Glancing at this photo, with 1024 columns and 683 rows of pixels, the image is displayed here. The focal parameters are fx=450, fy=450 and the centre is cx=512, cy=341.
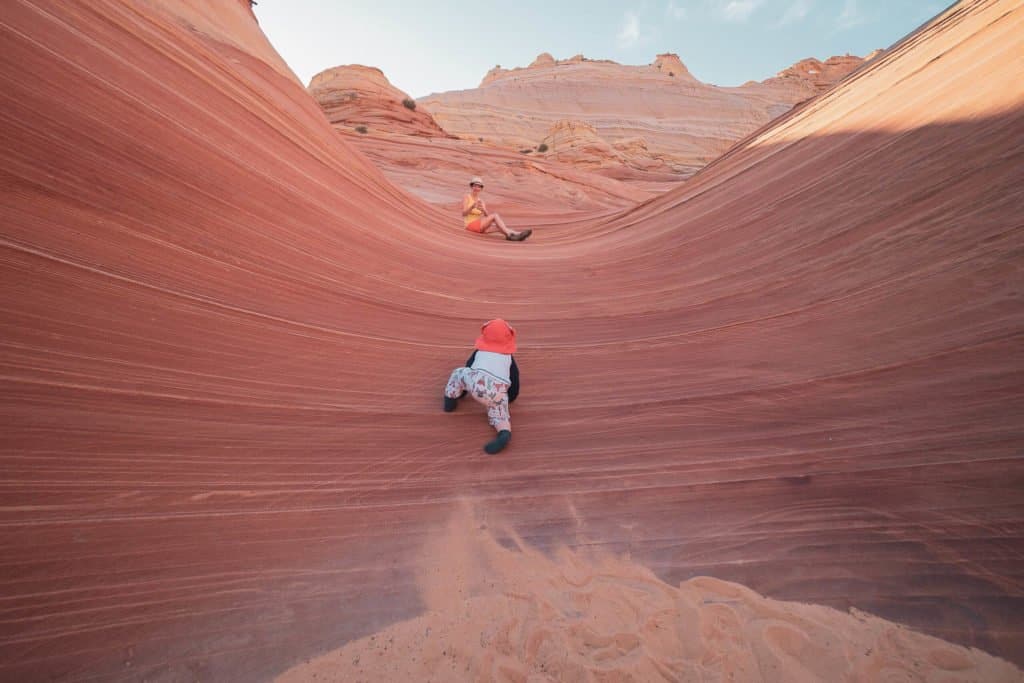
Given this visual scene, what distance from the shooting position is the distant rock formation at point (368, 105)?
1173 cm

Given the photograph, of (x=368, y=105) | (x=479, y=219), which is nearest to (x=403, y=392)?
(x=479, y=219)

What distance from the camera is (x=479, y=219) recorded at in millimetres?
4621

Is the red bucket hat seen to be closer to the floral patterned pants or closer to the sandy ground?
the floral patterned pants

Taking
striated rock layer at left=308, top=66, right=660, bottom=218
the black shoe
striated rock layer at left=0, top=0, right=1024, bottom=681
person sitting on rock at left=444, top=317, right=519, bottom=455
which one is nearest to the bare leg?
striated rock layer at left=308, top=66, right=660, bottom=218

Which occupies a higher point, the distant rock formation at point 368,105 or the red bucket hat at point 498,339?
the distant rock formation at point 368,105

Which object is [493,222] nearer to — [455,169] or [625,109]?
[455,169]

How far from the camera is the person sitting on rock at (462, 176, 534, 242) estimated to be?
180 inches

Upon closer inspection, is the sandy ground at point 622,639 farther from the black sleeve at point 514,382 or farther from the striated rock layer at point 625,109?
the striated rock layer at point 625,109

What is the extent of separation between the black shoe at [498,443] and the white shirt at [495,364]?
21 centimetres

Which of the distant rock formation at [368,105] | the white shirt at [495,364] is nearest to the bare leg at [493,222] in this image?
the white shirt at [495,364]

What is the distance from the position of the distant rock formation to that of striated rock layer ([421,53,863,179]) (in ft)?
16.8

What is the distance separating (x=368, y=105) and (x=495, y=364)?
12845 millimetres

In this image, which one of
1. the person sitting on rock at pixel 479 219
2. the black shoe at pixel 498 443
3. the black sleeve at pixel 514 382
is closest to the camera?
the black shoe at pixel 498 443

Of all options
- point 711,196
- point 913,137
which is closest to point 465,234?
point 711,196
